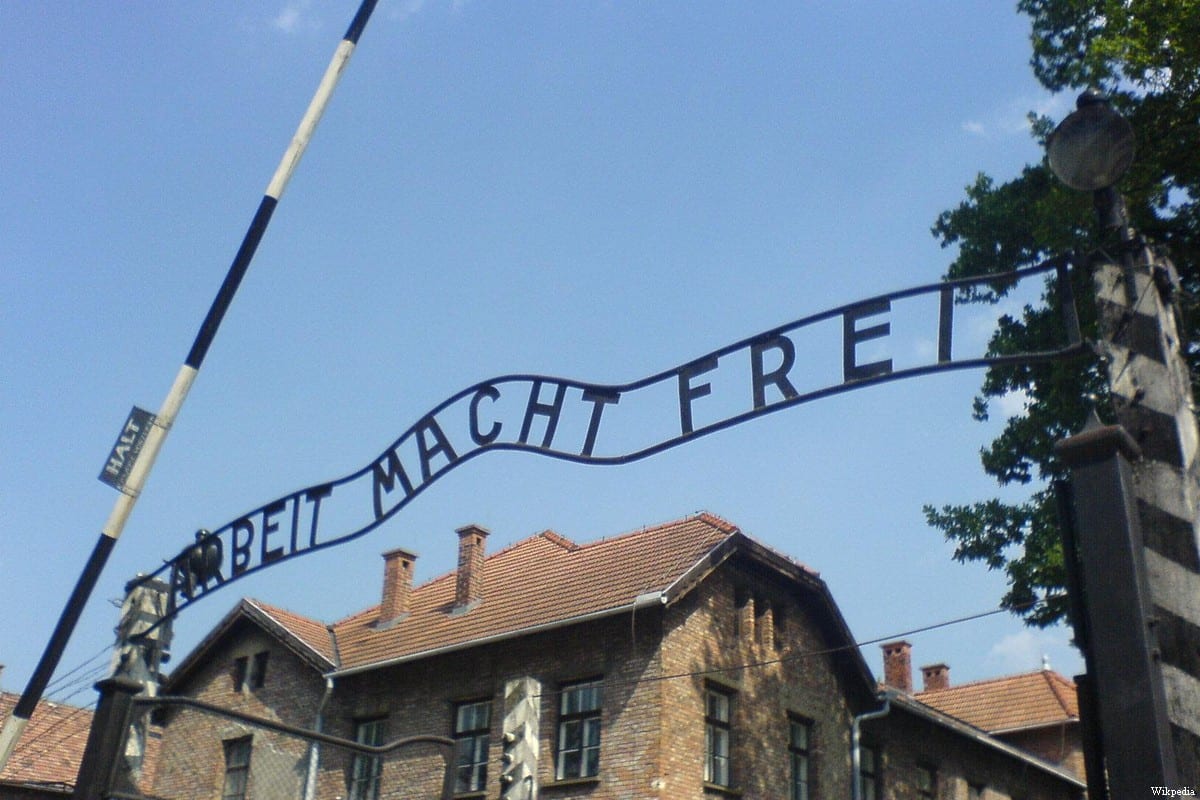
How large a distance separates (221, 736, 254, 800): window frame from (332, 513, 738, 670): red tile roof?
105 inches

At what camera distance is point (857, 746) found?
23.1 m

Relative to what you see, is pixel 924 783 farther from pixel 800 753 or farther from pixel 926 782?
pixel 800 753

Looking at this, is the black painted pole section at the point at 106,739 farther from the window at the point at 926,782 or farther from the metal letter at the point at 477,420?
the window at the point at 926,782

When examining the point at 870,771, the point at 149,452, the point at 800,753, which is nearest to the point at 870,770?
the point at 870,771

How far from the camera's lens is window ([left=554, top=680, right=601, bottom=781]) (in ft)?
65.6

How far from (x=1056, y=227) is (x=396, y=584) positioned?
15344mm

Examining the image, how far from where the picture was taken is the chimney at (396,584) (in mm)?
25172

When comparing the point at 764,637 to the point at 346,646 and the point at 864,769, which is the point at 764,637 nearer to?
the point at 864,769

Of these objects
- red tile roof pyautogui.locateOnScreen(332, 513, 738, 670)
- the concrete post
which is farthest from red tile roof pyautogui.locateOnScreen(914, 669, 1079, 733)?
the concrete post

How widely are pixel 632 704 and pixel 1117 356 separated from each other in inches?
640

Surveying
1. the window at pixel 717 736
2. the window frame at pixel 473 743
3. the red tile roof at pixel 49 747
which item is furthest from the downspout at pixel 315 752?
the window at pixel 717 736

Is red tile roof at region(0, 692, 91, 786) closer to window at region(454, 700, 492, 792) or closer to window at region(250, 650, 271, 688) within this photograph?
window at region(250, 650, 271, 688)

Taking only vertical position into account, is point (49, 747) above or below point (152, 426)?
above

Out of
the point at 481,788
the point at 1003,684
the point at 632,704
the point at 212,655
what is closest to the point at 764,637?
the point at 632,704
